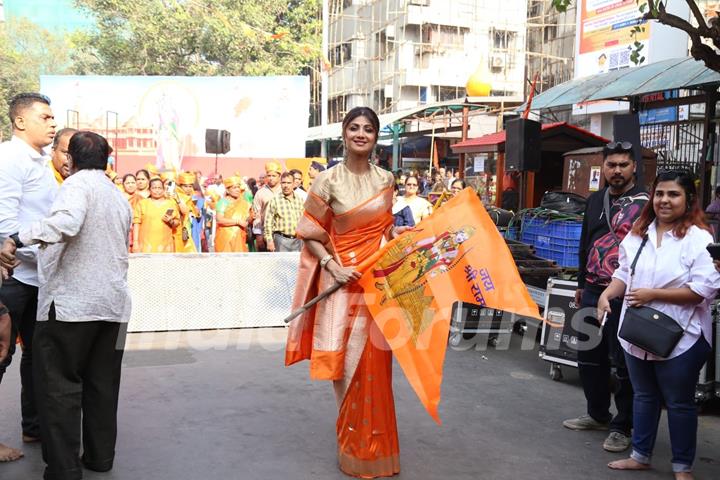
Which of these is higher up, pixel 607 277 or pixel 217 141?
pixel 217 141

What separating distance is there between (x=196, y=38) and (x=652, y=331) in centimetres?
2982

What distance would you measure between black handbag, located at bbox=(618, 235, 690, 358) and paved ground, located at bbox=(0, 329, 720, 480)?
0.81m

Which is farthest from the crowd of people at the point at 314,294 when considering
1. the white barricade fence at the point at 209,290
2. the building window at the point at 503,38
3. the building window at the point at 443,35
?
the building window at the point at 503,38

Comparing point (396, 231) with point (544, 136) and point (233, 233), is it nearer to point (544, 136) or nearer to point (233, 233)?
point (233, 233)

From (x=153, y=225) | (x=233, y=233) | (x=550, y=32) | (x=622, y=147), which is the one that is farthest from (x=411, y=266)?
(x=550, y=32)

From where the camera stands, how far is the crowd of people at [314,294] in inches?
145

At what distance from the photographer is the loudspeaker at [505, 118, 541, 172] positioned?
10.0 m

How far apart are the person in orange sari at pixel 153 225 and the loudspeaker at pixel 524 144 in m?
4.70

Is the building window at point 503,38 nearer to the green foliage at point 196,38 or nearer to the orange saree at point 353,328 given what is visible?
the green foliage at point 196,38

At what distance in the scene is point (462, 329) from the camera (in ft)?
23.7

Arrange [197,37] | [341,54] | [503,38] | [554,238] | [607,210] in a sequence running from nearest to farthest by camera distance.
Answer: [607,210], [554,238], [197,37], [503,38], [341,54]

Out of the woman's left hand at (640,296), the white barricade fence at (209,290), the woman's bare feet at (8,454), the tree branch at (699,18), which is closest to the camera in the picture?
the woman's left hand at (640,296)

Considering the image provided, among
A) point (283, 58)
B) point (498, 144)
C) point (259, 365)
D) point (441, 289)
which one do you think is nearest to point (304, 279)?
point (441, 289)

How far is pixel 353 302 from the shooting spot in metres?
4.02
